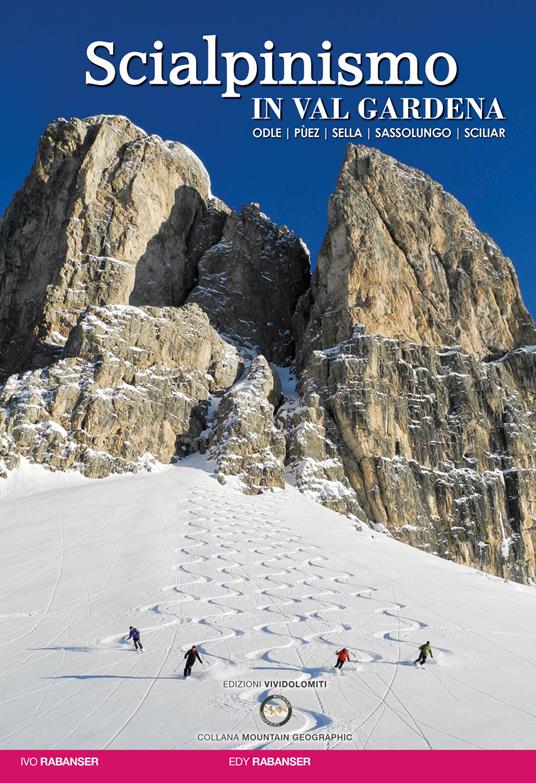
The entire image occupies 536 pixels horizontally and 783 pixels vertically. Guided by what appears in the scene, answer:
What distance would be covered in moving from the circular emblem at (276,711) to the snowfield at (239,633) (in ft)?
0.83

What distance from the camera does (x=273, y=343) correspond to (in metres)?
89.4

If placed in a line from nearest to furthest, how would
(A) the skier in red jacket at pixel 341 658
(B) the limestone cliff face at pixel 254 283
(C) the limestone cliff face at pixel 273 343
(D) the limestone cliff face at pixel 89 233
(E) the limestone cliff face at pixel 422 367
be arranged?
(A) the skier in red jacket at pixel 341 658 → (C) the limestone cliff face at pixel 273 343 → (E) the limestone cliff face at pixel 422 367 → (D) the limestone cliff face at pixel 89 233 → (B) the limestone cliff face at pixel 254 283

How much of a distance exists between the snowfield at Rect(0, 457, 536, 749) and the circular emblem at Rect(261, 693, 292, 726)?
25cm

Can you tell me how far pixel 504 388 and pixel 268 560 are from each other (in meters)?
48.7

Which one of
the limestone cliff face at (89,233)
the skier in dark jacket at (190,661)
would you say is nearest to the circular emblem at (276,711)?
the skier in dark jacket at (190,661)

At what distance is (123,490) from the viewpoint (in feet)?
180

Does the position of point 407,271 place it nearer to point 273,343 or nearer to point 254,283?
point 273,343

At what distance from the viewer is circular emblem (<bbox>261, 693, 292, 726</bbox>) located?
1352 centimetres

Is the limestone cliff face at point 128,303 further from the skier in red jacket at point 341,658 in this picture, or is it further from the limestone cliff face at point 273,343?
the skier in red jacket at point 341,658

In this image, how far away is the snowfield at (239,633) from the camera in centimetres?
1462

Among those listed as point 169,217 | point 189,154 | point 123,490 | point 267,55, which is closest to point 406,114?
point 267,55

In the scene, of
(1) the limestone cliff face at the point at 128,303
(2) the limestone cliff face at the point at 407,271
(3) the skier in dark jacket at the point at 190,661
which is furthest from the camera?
(2) the limestone cliff face at the point at 407,271
